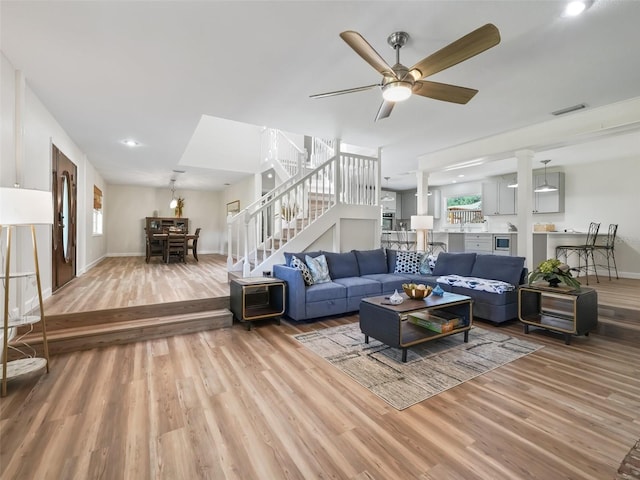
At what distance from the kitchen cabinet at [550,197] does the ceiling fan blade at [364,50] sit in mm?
6766

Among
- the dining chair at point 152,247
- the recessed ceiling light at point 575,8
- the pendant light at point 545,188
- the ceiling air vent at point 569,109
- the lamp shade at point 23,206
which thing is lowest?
the dining chair at point 152,247

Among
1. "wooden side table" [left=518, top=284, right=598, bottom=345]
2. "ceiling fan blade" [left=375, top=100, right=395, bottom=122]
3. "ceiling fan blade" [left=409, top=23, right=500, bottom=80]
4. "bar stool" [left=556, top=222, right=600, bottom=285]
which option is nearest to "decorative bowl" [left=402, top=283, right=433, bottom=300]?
"wooden side table" [left=518, top=284, right=598, bottom=345]

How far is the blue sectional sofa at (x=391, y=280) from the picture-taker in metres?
3.87

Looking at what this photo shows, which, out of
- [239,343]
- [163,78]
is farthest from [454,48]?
[239,343]

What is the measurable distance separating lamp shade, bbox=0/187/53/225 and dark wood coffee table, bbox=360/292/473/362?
285 centimetres

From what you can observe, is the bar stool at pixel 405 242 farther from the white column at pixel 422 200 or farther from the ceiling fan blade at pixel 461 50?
the ceiling fan blade at pixel 461 50

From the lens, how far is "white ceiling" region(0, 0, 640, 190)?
7.55ft

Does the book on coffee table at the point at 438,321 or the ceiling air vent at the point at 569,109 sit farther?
the ceiling air vent at the point at 569,109

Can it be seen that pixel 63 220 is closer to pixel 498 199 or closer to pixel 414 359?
pixel 414 359

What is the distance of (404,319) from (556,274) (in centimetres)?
205

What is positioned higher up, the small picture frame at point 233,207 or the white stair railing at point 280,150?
the white stair railing at point 280,150

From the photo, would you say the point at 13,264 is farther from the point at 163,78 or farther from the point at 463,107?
the point at 463,107

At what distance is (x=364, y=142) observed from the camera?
5.62 m

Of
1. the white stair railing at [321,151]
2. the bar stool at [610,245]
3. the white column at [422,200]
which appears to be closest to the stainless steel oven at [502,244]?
the bar stool at [610,245]
